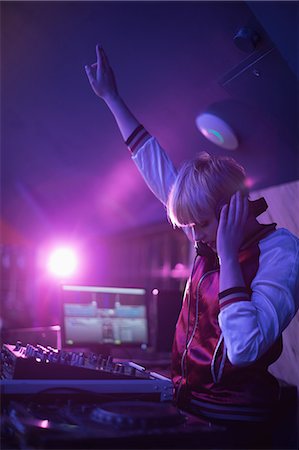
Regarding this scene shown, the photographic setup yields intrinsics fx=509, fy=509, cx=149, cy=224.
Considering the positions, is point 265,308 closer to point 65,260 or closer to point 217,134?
point 217,134

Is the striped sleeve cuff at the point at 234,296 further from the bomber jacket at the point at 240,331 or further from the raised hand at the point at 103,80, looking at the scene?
the raised hand at the point at 103,80

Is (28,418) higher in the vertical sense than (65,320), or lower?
lower

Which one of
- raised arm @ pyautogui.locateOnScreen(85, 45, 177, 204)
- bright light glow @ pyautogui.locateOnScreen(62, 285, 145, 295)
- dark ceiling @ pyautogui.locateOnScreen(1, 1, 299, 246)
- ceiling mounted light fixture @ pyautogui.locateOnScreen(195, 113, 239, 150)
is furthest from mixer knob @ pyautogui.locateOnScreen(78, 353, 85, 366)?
ceiling mounted light fixture @ pyautogui.locateOnScreen(195, 113, 239, 150)

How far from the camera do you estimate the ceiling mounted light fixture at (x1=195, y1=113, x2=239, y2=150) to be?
3441 mm

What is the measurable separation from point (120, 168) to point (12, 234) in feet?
15.0

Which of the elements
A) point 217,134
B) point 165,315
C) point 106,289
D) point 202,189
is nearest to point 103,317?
point 106,289

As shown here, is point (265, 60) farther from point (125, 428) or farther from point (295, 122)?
point (125, 428)

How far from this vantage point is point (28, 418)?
3.43ft

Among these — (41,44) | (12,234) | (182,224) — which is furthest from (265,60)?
(12,234)

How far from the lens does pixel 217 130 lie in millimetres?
3535

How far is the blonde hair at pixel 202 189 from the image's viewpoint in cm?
143

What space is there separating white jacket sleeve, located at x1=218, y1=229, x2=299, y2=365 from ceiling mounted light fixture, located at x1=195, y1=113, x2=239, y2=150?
2.18 m

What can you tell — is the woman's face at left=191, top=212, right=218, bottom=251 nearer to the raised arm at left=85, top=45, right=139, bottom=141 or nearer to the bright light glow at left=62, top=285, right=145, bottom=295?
the raised arm at left=85, top=45, right=139, bottom=141

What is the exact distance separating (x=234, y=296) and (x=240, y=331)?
0.09 m
